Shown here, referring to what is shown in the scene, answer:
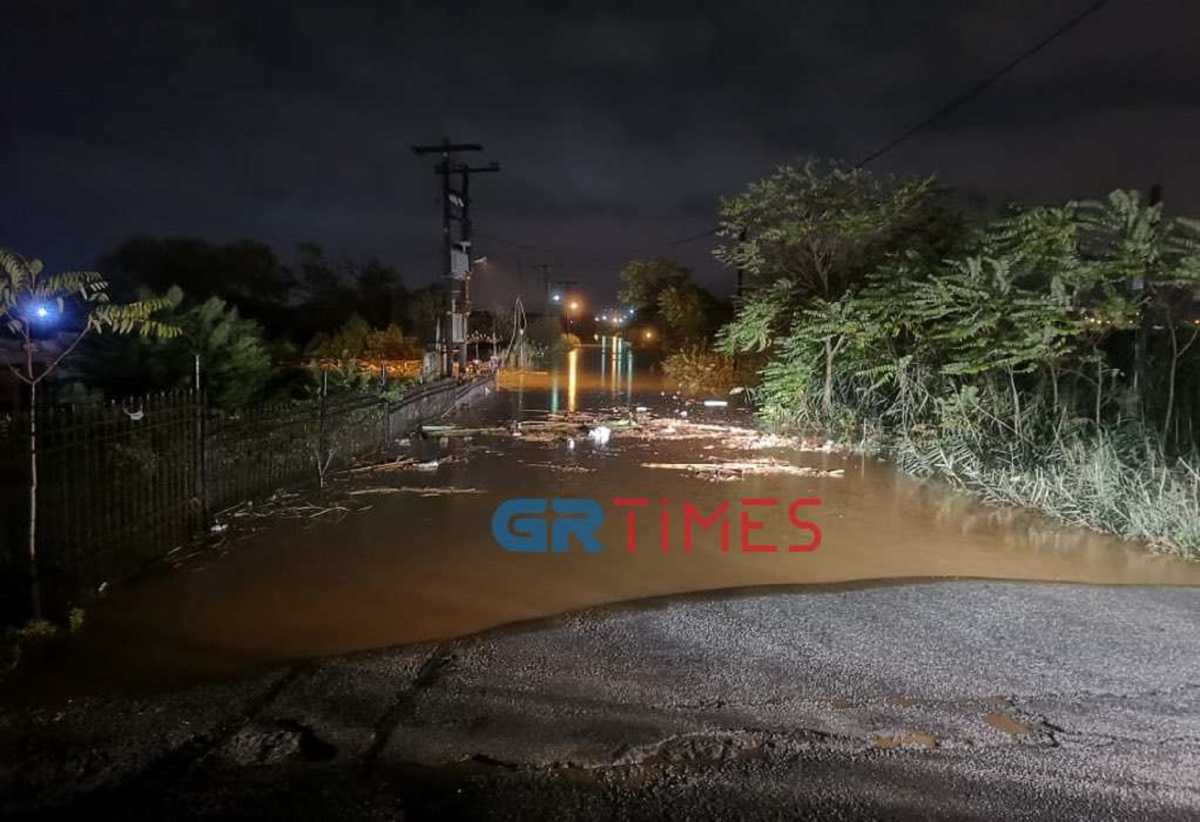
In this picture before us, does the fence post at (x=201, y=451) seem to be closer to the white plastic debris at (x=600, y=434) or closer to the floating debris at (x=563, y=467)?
the floating debris at (x=563, y=467)

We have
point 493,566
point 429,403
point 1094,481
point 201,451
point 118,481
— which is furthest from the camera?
point 429,403

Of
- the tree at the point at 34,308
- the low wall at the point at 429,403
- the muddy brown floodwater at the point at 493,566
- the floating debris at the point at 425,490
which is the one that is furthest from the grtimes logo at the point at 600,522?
the low wall at the point at 429,403

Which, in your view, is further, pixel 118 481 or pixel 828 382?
pixel 828 382

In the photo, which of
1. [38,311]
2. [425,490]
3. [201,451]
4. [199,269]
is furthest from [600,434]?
[199,269]

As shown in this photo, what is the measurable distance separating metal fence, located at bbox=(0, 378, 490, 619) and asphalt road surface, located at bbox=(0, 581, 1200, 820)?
2.12m

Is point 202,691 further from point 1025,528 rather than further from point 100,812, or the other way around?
point 1025,528

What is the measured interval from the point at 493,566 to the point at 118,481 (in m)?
3.04

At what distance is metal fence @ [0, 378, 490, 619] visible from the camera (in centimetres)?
632

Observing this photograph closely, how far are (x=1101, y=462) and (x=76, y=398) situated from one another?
37.6ft

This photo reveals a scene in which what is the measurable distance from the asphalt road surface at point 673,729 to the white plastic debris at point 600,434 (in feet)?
34.8

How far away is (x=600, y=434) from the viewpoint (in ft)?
58.3

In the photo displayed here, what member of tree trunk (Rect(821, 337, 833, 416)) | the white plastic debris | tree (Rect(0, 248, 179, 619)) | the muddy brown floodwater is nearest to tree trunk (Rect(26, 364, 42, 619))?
tree (Rect(0, 248, 179, 619))

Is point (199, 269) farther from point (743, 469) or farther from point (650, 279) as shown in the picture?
point (743, 469)

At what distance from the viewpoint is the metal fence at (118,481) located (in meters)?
6.32
